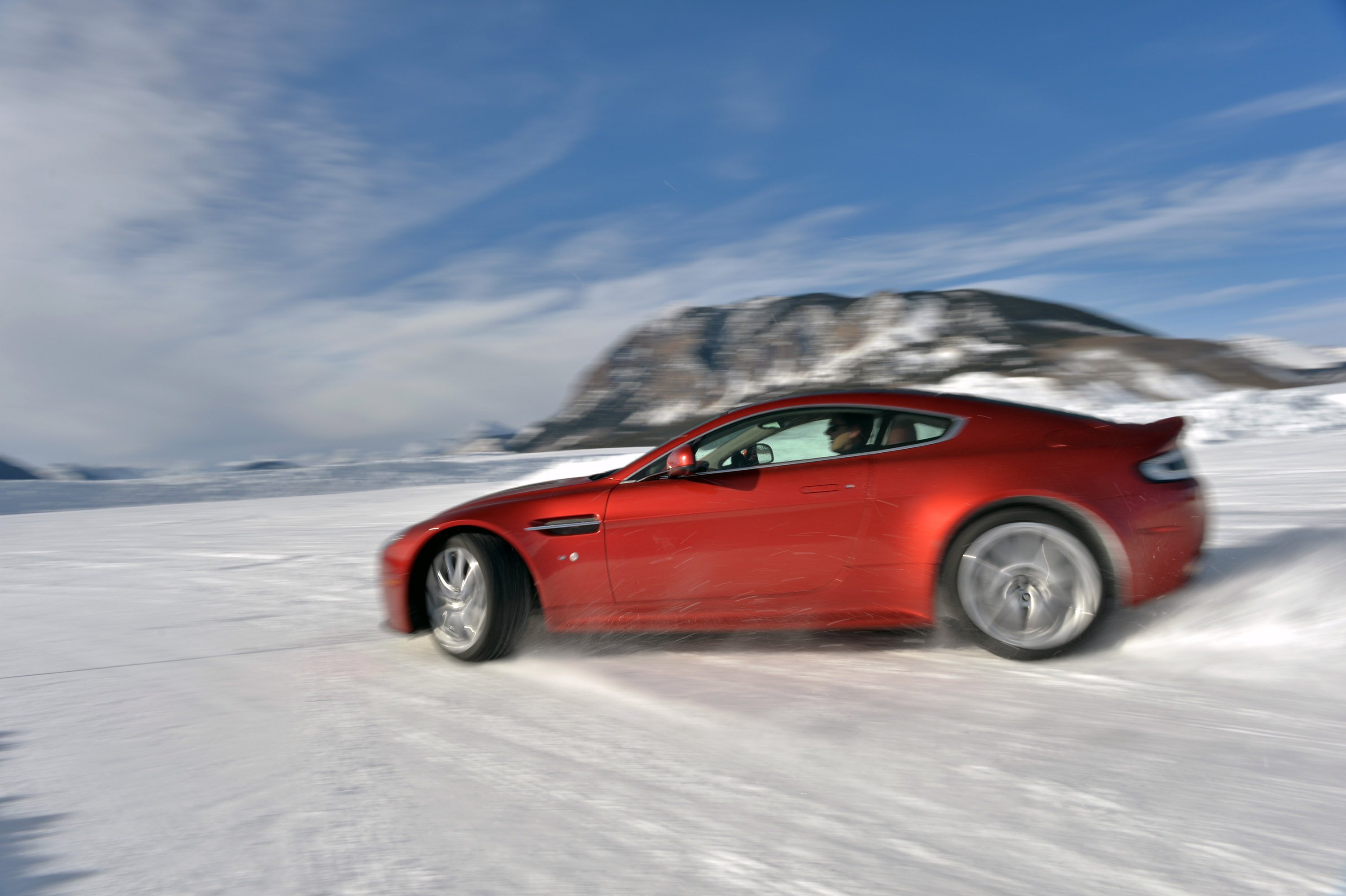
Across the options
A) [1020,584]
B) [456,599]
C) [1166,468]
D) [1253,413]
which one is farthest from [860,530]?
[1253,413]

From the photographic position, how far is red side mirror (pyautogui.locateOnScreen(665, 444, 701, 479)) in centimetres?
418

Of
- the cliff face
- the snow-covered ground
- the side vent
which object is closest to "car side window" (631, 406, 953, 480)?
the side vent

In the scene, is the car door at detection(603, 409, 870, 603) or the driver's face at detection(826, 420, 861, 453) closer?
the car door at detection(603, 409, 870, 603)

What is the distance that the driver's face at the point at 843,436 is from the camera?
4172mm

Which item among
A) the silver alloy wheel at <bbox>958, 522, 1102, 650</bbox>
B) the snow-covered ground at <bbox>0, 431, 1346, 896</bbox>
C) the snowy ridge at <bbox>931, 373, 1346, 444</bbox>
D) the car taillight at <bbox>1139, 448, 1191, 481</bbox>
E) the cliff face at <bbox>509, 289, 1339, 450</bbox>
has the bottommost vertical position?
the snow-covered ground at <bbox>0, 431, 1346, 896</bbox>

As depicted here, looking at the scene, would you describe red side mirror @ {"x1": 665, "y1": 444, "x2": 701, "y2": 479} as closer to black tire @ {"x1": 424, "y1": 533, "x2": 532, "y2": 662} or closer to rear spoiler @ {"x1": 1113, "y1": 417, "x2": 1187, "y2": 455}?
black tire @ {"x1": 424, "y1": 533, "x2": 532, "y2": 662}

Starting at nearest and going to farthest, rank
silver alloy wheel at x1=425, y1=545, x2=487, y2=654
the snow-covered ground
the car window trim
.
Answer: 1. the snow-covered ground
2. the car window trim
3. silver alloy wheel at x1=425, y1=545, x2=487, y2=654

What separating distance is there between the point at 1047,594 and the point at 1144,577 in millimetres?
393

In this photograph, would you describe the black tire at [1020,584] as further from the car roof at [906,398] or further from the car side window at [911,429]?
the car roof at [906,398]

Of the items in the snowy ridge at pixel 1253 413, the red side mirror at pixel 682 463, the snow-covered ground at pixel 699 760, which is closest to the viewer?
the snow-covered ground at pixel 699 760

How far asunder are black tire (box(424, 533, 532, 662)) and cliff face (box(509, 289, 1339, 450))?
178ft

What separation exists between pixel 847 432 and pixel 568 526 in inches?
56.1

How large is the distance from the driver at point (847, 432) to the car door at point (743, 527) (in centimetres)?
Result: 5

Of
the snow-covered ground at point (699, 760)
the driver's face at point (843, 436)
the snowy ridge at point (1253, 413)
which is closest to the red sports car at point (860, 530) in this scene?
the driver's face at point (843, 436)
